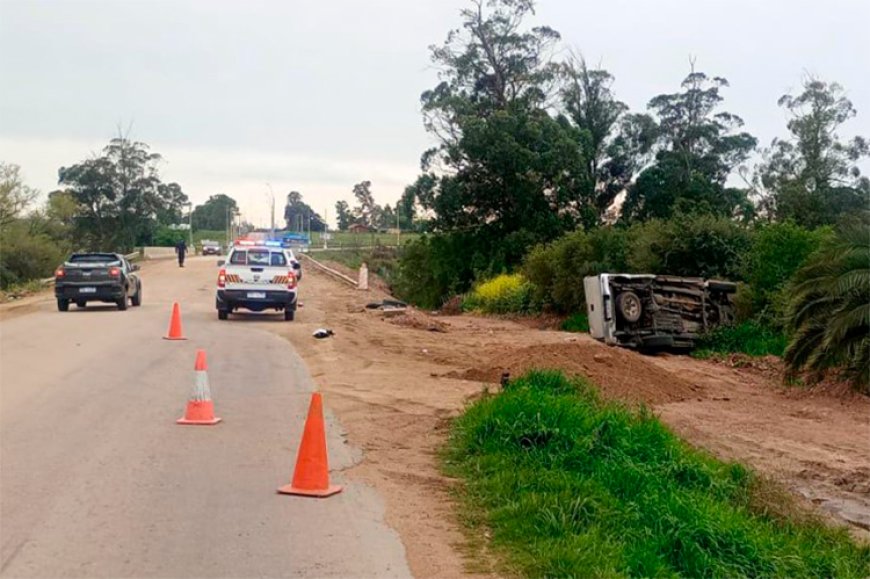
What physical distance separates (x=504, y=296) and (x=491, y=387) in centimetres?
2034

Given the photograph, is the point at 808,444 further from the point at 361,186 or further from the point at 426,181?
the point at 361,186

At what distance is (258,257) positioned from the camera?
27625 mm

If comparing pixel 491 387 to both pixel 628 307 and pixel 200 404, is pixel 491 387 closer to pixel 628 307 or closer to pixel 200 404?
pixel 200 404

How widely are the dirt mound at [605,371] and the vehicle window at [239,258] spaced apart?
38.0ft

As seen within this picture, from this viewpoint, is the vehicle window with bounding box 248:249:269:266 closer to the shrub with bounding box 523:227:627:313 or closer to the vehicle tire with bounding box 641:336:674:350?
the shrub with bounding box 523:227:627:313

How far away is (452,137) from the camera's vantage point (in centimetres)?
4831

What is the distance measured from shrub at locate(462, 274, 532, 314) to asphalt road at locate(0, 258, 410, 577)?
1738 centimetres

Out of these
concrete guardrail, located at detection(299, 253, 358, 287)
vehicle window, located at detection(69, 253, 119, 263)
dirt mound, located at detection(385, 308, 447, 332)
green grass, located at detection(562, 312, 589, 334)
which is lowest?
green grass, located at detection(562, 312, 589, 334)

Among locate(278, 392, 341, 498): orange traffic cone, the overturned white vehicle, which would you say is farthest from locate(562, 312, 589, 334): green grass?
locate(278, 392, 341, 498): orange traffic cone

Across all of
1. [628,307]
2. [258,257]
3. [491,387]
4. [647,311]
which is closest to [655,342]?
[647,311]

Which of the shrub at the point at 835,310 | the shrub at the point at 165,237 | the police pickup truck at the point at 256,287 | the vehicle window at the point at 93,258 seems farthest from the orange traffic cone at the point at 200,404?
the shrub at the point at 165,237

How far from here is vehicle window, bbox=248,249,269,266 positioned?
2731 centimetres

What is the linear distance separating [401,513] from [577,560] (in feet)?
6.77

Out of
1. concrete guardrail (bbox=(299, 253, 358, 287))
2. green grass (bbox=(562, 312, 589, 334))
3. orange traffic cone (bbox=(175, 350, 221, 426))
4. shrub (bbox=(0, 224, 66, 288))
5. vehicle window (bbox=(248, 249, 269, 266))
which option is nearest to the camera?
orange traffic cone (bbox=(175, 350, 221, 426))
